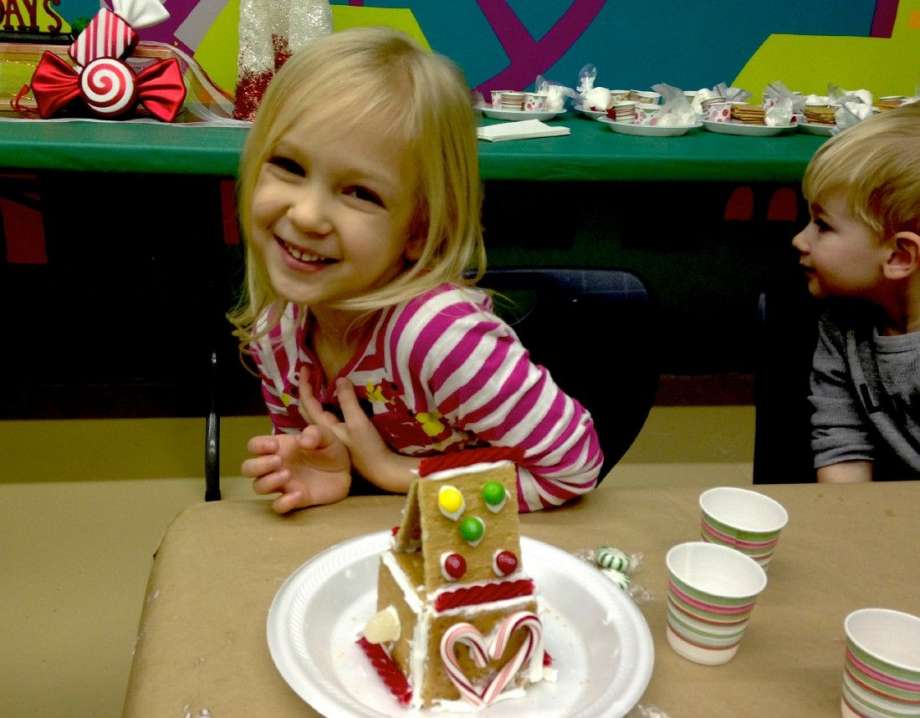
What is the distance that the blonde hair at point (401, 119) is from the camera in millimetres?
1018

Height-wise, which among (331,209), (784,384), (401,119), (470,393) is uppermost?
(401,119)

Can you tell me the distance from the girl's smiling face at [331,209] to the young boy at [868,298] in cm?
74

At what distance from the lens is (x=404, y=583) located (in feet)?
2.36

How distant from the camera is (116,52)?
219 centimetres

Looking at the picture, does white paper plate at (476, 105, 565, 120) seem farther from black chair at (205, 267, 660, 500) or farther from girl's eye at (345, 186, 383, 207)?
girl's eye at (345, 186, 383, 207)

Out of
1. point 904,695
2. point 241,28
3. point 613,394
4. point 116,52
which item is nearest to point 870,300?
point 613,394

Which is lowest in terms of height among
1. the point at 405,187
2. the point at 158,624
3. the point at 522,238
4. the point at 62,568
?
the point at 62,568

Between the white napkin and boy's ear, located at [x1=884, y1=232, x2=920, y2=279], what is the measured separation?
3.53 ft

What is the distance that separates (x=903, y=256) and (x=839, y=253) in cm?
9

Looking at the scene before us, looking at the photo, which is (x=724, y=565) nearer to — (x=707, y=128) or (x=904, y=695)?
(x=904, y=695)

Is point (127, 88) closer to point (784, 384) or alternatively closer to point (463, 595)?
point (784, 384)

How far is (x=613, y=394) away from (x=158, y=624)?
88 centimetres

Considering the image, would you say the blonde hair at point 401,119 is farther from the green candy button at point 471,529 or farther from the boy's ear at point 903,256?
the boy's ear at point 903,256

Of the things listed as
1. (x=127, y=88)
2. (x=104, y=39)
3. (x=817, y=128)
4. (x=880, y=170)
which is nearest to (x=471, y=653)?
(x=880, y=170)
